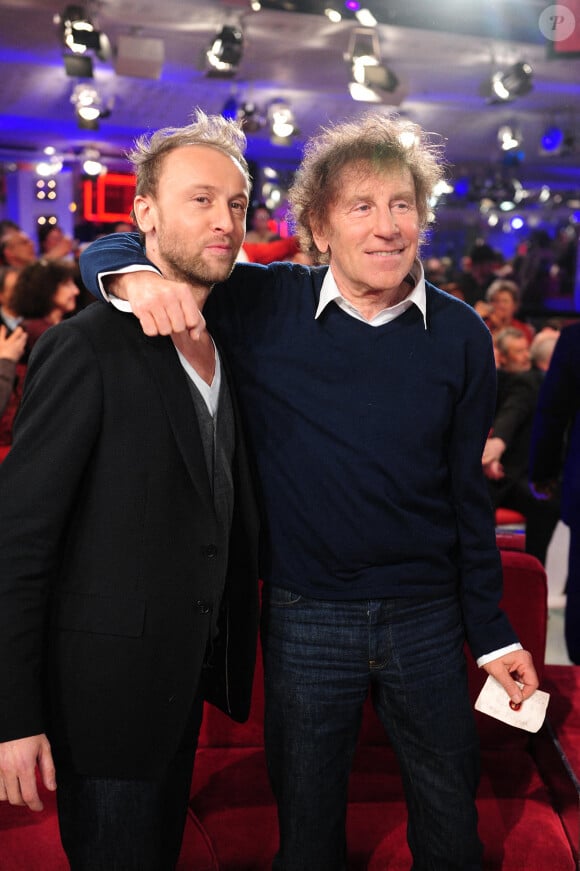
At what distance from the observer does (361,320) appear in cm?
161

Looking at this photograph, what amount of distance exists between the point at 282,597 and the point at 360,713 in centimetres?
25

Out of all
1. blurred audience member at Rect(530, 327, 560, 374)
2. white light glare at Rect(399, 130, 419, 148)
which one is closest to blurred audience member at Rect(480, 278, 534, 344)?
blurred audience member at Rect(530, 327, 560, 374)

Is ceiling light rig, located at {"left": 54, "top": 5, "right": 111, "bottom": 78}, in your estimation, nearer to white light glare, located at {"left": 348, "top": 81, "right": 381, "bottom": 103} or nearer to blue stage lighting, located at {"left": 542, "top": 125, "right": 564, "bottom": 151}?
white light glare, located at {"left": 348, "top": 81, "right": 381, "bottom": 103}

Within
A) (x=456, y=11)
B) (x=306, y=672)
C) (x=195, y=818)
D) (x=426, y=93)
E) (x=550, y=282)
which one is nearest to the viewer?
(x=306, y=672)

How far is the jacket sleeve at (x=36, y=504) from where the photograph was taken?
128 cm

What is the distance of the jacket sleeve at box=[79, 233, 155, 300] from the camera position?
1450 mm

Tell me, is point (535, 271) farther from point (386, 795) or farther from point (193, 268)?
point (193, 268)

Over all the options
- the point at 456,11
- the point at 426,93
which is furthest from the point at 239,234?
the point at 426,93

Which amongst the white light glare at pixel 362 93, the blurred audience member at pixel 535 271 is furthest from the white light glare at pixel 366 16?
the blurred audience member at pixel 535 271

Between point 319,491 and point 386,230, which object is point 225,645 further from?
point 386,230

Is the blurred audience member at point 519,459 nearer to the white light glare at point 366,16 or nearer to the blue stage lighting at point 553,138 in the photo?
the white light glare at point 366,16

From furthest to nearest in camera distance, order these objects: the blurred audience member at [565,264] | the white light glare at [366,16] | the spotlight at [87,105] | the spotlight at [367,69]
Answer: the blurred audience member at [565,264]
the spotlight at [87,105]
the spotlight at [367,69]
the white light glare at [366,16]

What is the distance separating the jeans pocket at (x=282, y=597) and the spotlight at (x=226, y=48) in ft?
20.9

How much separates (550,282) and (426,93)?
21.7 ft
